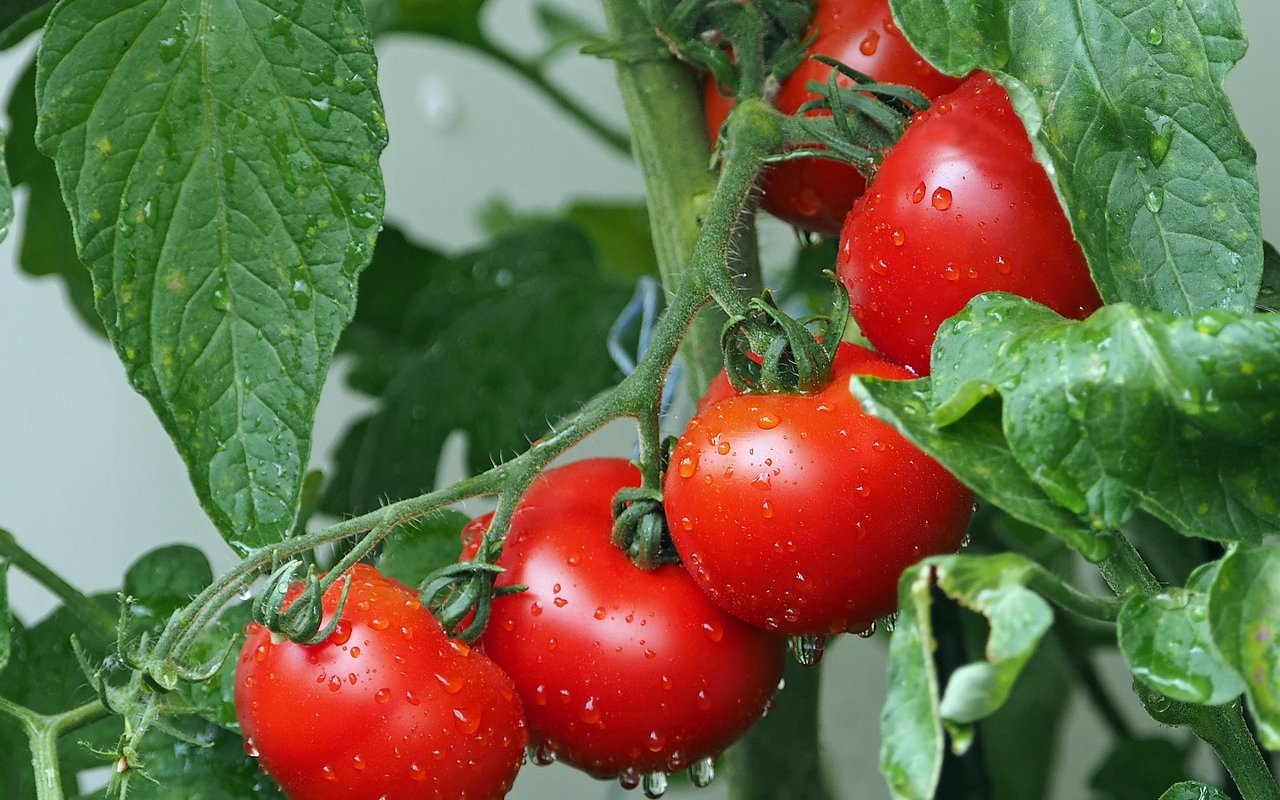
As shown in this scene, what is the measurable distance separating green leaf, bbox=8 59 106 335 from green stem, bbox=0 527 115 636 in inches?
8.5

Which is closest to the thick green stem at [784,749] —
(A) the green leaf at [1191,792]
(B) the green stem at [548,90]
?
(A) the green leaf at [1191,792]

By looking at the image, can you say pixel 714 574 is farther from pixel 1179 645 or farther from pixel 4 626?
pixel 4 626

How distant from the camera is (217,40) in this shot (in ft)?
1.56

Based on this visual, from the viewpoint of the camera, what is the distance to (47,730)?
0.48 metres

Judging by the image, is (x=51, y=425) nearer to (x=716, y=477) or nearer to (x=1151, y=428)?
(x=716, y=477)

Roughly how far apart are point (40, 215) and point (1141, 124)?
0.67 meters

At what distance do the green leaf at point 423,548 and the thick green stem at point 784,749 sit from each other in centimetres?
16

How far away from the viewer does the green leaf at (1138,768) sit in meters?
0.89

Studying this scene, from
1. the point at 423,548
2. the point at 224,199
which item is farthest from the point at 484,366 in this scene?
the point at 224,199

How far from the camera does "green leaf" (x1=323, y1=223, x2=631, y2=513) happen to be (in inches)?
32.3

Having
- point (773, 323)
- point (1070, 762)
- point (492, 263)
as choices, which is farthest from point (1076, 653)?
point (773, 323)

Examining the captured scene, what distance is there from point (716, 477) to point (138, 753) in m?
0.23

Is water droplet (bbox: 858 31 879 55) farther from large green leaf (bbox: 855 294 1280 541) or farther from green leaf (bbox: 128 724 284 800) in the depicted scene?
green leaf (bbox: 128 724 284 800)

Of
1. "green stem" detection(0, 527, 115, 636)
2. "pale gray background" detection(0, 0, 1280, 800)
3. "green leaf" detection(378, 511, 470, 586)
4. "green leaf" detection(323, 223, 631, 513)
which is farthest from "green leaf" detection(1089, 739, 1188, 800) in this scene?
"green stem" detection(0, 527, 115, 636)
